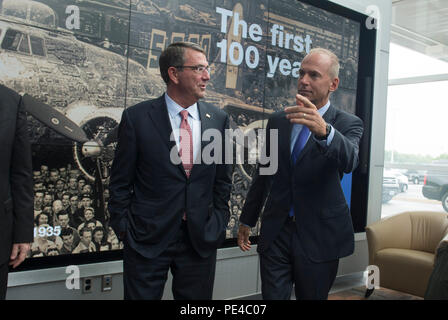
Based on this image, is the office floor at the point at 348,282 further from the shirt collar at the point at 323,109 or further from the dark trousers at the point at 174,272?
the shirt collar at the point at 323,109

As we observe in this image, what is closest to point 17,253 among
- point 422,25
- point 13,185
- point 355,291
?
point 13,185

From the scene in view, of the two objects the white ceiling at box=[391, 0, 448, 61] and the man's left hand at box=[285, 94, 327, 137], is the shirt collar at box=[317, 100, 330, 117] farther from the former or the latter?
the white ceiling at box=[391, 0, 448, 61]

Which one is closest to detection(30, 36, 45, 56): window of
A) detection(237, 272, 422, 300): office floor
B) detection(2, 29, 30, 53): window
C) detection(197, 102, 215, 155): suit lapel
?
detection(2, 29, 30, 53): window

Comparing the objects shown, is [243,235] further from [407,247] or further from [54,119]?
[407,247]

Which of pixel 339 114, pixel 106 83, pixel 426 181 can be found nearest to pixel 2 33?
pixel 106 83

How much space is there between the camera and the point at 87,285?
108 inches

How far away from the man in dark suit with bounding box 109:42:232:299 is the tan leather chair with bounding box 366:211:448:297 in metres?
2.66

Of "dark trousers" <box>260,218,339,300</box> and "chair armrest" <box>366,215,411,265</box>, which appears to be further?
"chair armrest" <box>366,215,411,265</box>

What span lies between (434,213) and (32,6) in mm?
4445

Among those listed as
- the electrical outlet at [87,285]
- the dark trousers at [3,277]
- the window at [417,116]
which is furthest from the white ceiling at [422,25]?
the dark trousers at [3,277]

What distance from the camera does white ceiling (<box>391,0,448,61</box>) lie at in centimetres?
596

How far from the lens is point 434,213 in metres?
4.50

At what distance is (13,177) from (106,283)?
1.33 meters

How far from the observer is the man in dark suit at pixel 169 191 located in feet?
6.13
